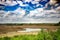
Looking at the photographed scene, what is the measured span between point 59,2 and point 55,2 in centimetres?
5

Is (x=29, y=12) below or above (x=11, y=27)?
above

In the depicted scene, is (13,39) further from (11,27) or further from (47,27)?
(47,27)

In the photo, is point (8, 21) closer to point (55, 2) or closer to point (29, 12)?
point (29, 12)

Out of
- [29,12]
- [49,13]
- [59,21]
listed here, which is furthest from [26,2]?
[59,21]

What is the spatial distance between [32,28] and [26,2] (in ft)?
1.02

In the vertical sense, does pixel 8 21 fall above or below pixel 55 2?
below

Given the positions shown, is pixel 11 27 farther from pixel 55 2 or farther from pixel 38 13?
pixel 55 2

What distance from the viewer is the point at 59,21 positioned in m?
2.23

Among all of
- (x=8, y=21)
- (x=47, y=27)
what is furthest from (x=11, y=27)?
(x=47, y=27)

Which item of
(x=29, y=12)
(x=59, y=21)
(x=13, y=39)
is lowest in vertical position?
(x=13, y=39)

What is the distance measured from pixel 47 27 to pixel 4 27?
502 millimetres

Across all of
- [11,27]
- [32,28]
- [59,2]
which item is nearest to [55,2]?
[59,2]

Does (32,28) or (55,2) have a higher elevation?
(55,2)

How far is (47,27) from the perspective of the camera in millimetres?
2219
